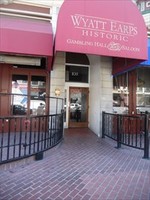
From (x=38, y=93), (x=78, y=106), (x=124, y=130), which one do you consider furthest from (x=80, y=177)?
(x=78, y=106)

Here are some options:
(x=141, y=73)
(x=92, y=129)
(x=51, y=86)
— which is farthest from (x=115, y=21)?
(x=92, y=129)

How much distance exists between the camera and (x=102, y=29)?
5.91 metres

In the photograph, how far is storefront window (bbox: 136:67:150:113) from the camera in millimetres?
10047

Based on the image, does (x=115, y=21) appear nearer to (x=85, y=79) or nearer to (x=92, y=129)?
(x=85, y=79)

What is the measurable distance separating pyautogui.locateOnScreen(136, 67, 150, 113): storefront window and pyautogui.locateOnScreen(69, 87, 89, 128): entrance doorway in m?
2.74

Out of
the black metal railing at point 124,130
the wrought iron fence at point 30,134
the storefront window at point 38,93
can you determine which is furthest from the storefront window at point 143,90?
the storefront window at point 38,93

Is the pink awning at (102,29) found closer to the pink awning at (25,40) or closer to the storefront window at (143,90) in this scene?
the pink awning at (25,40)

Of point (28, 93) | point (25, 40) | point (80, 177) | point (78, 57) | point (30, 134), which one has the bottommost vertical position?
point (80, 177)

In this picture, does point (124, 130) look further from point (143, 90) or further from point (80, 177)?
point (143, 90)

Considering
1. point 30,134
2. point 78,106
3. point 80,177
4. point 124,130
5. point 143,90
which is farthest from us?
point 78,106

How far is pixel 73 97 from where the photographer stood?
10664 mm

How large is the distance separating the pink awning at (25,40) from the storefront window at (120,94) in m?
4.38

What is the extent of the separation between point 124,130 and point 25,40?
4560 millimetres

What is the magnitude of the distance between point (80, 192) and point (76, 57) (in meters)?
7.93
